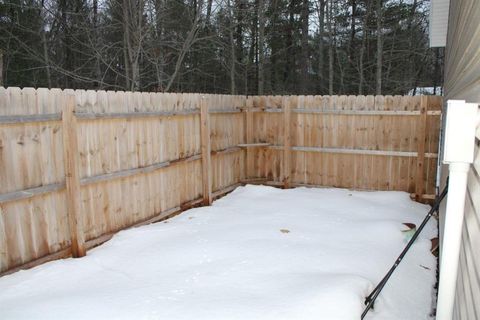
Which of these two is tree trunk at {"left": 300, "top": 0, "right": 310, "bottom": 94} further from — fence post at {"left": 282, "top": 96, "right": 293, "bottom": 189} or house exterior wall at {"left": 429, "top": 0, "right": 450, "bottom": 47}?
fence post at {"left": 282, "top": 96, "right": 293, "bottom": 189}

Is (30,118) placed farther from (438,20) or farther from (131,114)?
(438,20)

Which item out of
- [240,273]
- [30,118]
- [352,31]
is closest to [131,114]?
[30,118]

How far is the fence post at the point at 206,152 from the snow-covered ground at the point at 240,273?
27.9 inches

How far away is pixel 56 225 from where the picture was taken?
4070mm

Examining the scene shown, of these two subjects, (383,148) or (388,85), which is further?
(388,85)

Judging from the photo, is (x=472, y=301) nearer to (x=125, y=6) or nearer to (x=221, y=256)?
(x=221, y=256)

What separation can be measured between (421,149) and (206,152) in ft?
12.3

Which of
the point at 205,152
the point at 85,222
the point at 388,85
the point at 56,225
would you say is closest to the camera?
the point at 56,225

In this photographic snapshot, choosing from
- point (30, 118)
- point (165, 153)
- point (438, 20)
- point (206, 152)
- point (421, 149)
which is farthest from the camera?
point (438, 20)

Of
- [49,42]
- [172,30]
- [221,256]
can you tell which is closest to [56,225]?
[221,256]

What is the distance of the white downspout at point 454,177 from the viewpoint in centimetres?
146

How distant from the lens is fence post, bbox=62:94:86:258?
13.4ft

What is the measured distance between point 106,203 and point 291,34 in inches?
617

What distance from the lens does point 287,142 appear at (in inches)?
304
